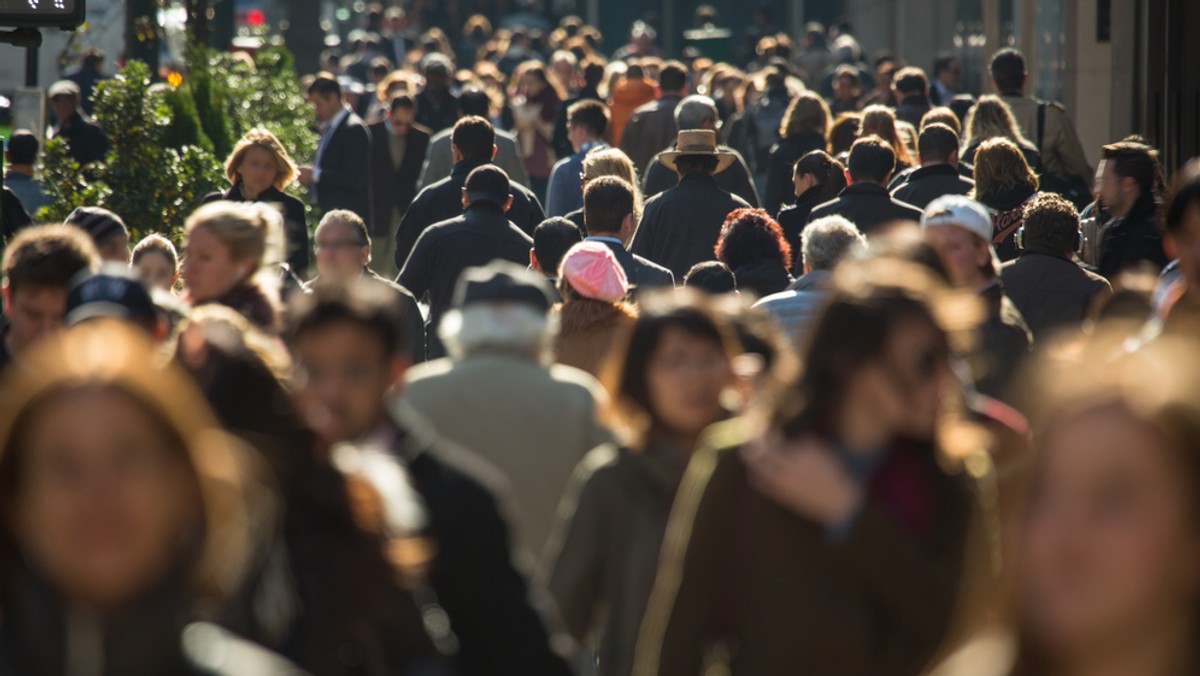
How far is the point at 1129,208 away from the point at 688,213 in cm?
265

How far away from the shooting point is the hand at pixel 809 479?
11.8 feet

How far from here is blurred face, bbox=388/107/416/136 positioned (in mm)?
16844

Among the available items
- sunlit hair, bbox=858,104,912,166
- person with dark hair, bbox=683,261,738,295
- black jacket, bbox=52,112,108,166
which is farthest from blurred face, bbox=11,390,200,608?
black jacket, bbox=52,112,108,166

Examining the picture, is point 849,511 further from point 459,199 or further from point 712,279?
point 459,199

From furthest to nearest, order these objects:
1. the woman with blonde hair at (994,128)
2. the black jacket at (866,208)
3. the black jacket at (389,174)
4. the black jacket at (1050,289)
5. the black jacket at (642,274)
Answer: the black jacket at (389,174)
the woman with blonde hair at (994,128)
the black jacket at (866,208)
the black jacket at (642,274)
the black jacket at (1050,289)

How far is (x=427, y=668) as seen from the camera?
3359 mm

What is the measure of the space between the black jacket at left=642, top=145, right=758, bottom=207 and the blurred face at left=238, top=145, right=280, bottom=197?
3.08 m

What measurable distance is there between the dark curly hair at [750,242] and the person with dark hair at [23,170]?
6.06 m

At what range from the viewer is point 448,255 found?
34.2 feet

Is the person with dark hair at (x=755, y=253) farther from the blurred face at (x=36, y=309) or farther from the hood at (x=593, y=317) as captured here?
the blurred face at (x=36, y=309)

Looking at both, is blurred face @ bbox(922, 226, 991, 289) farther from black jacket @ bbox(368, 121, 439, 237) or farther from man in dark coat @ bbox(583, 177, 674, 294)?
black jacket @ bbox(368, 121, 439, 237)

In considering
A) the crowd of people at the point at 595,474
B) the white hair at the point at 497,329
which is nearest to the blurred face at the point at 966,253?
the crowd of people at the point at 595,474

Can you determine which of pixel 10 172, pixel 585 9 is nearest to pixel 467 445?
pixel 10 172

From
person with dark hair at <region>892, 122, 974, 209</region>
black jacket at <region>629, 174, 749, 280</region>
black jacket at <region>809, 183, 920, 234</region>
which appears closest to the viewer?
black jacket at <region>809, 183, 920, 234</region>
